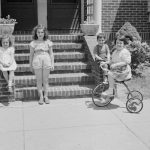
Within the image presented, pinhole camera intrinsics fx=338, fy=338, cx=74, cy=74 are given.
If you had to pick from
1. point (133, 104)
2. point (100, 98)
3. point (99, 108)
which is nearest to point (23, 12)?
point (100, 98)

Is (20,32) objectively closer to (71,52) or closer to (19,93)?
(71,52)

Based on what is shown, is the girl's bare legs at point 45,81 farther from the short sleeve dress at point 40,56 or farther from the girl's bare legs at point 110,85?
the girl's bare legs at point 110,85

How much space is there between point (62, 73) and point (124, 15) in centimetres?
335

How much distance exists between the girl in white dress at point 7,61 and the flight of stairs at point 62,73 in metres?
0.22

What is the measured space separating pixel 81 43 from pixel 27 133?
418 centimetres

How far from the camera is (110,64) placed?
6.81 meters

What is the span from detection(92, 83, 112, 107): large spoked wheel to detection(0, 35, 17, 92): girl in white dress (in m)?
1.68

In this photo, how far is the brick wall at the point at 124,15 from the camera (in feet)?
33.2

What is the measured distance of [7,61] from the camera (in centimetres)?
677

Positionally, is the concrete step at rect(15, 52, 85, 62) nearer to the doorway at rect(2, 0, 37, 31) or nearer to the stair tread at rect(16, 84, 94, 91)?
the stair tread at rect(16, 84, 94, 91)

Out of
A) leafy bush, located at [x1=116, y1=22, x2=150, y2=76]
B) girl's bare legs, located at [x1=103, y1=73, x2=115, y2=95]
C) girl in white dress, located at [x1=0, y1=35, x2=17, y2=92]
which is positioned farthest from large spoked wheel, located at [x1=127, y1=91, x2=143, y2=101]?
girl in white dress, located at [x1=0, y1=35, x2=17, y2=92]

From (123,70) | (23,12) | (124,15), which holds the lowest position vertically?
(123,70)

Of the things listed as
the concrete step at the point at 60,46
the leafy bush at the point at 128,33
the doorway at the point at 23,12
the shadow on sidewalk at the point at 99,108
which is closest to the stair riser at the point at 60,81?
the shadow on sidewalk at the point at 99,108

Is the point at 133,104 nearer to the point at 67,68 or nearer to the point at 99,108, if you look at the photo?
the point at 99,108
